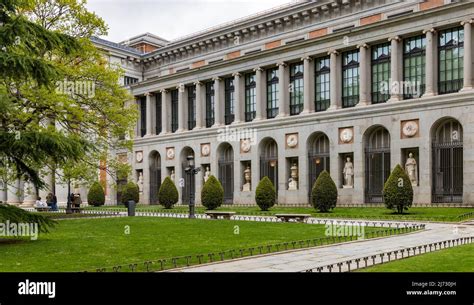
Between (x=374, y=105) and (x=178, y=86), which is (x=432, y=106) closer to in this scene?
(x=374, y=105)

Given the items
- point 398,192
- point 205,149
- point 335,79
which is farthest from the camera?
point 205,149

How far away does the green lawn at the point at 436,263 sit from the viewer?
38.2ft

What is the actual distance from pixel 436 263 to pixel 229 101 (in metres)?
45.2

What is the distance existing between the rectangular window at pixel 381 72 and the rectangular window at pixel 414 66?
59.0 inches

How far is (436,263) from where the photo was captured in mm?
12539

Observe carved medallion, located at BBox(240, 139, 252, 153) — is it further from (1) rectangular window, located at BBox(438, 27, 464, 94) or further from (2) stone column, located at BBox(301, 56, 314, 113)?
(1) rectangular window, located at BBox(438, 27, 464, 94)

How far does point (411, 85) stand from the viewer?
1645 inches

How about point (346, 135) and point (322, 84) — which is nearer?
point (346, 135)

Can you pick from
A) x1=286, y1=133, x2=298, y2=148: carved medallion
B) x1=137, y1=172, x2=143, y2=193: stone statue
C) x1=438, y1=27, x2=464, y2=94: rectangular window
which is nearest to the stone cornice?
x1=438, y1=27, x2=464, y2=94: rectangular window

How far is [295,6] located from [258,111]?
1210cm

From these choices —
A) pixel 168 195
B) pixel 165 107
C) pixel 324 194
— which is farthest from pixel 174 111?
pixel 324 194

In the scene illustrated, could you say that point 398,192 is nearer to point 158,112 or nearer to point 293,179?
point 293,179

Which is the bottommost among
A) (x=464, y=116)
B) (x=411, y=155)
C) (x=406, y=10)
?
(x=411, y=155)
